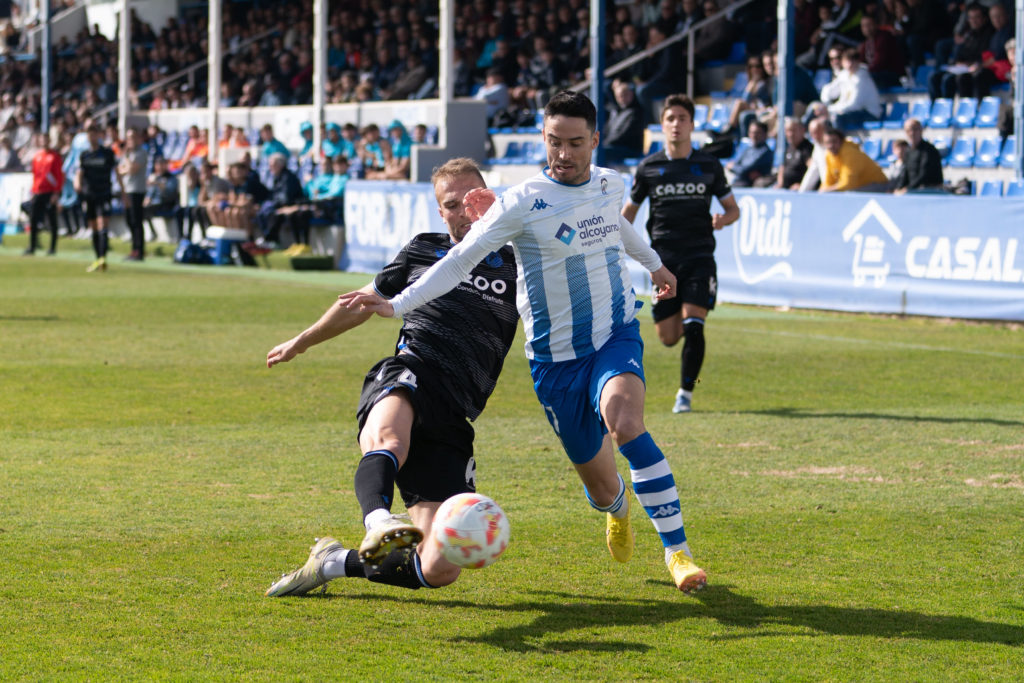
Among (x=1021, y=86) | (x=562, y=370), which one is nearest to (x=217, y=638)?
(x=562, y=370)

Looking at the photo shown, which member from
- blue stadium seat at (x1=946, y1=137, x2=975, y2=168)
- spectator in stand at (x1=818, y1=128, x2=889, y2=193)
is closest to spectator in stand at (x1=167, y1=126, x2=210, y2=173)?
blue stadium seat at (x1=946, y1=137, x2=975, y2=168)

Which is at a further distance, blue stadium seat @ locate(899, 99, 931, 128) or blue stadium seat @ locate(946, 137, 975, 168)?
blue stadium seat @ locate(899, 99, 931, 128)

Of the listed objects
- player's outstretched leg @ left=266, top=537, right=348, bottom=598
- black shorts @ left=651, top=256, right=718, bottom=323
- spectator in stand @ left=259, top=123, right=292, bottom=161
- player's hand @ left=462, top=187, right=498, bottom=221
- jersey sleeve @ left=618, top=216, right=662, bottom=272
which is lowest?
player's outstretched leg @ left=266, top=537, right=348, bottom=598

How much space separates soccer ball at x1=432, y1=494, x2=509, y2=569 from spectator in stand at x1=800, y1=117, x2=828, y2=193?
1296 cm

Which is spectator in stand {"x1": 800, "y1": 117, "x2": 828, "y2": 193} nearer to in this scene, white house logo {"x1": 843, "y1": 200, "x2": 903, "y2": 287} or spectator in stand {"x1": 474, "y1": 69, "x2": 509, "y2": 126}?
white house logo {"x1": 843, "y1": 200, "x2": 903, "y2": 287}

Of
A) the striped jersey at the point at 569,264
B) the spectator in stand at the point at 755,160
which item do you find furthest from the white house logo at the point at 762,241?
the striped jersey at the point at 569,264

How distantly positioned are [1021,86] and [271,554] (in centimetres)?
1313

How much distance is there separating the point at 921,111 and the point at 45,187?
1587 cm

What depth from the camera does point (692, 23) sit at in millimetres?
24203

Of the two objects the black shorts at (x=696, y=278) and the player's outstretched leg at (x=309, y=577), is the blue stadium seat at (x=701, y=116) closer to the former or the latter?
the black shorts at (x=696, y=278)

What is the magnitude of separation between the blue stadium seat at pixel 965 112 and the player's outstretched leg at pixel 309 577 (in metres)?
16.2

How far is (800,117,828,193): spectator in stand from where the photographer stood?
16.9m

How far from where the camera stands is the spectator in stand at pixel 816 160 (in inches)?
667

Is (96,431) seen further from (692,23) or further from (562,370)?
(692,23)
